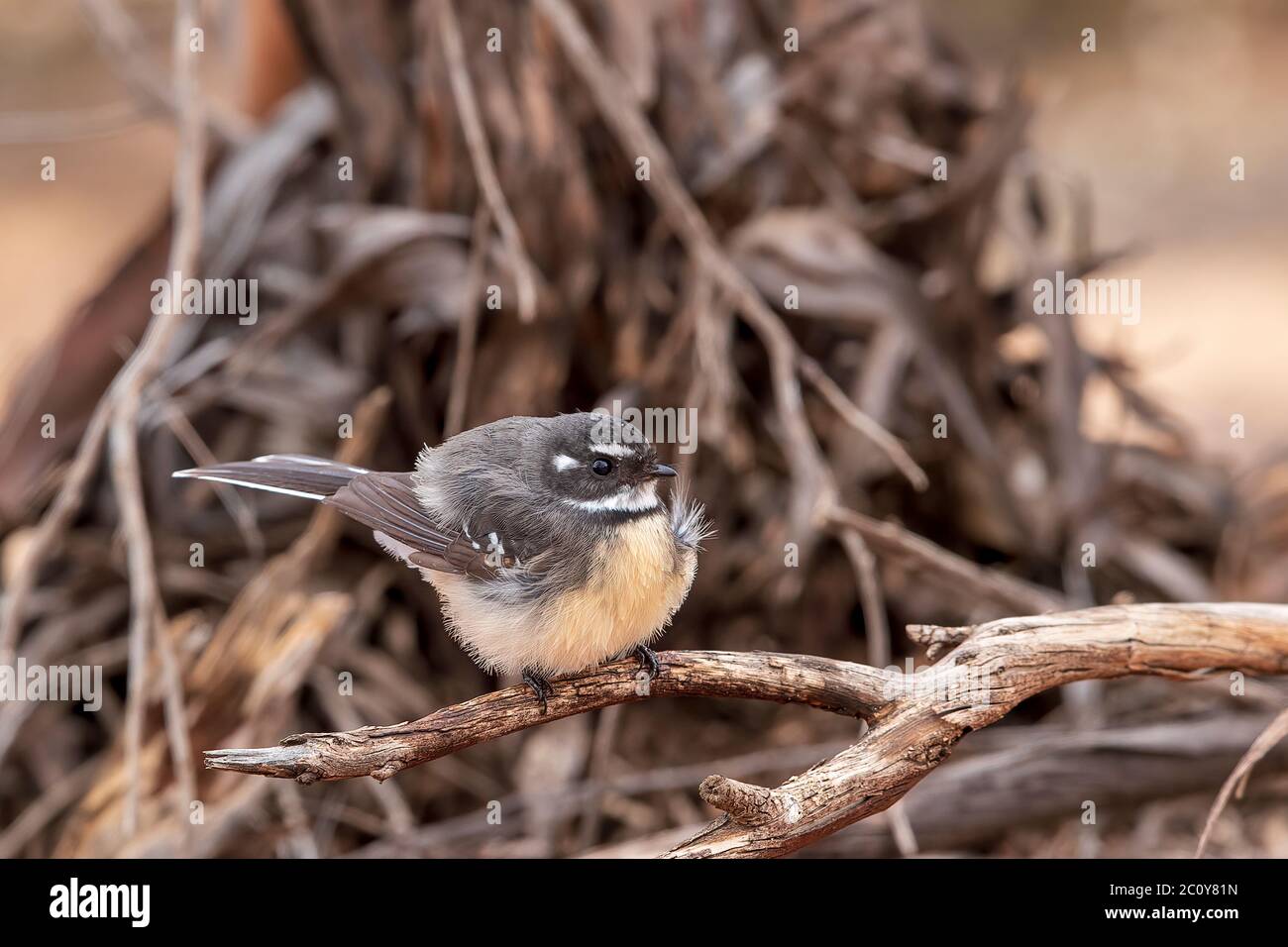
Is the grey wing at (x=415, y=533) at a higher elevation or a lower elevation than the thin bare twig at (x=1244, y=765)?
higher

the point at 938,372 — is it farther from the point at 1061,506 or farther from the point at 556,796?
the point at 556,796

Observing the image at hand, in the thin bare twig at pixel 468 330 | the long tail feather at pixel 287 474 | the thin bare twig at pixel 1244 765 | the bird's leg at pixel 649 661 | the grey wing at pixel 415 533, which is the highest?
the thin bare twig at pixel 468 330

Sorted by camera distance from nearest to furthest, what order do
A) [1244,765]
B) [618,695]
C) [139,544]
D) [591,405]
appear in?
[618,695] < [1244,765] < [139,544] < [591,405]

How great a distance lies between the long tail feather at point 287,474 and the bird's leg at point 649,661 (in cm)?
58

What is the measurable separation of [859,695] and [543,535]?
0.61m

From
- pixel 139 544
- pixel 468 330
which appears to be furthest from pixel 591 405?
pixel 139 544

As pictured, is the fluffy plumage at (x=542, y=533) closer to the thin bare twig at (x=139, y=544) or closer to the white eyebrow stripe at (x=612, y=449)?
the white eyebrow stripe at (x=612, y=449)

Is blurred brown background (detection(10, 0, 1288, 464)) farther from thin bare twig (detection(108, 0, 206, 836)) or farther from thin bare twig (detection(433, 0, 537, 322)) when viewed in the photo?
thin bare twig (detection(108, 0, 206, 836))

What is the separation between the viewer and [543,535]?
222 centimetres

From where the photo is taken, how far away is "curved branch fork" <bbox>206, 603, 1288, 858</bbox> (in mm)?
1919

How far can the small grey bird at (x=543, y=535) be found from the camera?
2158mm

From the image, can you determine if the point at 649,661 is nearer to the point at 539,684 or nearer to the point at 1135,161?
the point at 539,684

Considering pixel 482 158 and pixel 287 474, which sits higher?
pixel 482 158

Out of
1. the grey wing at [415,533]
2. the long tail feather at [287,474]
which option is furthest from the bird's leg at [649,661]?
the long tail feather at [287,474]
